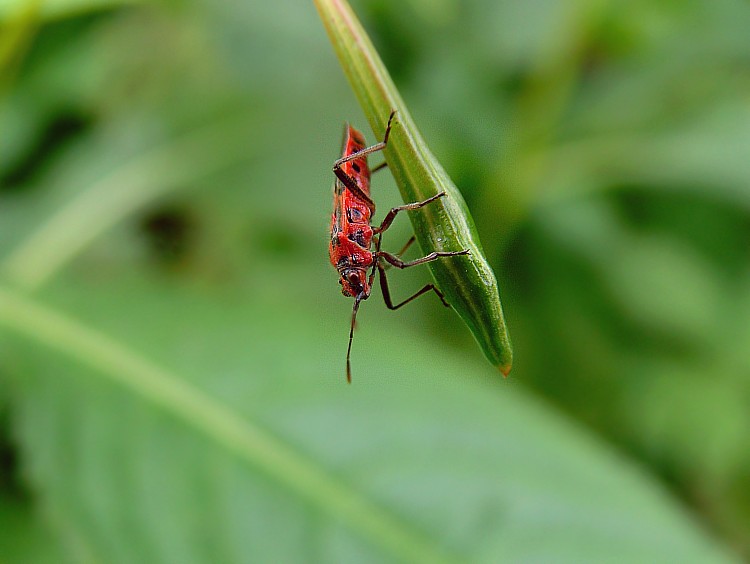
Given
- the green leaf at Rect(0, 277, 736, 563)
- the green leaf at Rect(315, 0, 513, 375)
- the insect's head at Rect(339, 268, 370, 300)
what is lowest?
the green leaf at Rect(0, 277, 736, 563)

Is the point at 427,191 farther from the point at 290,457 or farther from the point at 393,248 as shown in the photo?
the point at 393,248

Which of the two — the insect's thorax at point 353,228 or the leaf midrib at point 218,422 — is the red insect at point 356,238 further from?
the leaf midrib at point 218,422

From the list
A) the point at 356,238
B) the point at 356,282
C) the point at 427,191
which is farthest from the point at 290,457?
the point at 427,191

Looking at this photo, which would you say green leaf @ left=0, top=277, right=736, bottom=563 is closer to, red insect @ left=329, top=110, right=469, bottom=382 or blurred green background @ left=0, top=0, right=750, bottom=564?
blurred green background @ left=0, top=0, right=750, bottom=564

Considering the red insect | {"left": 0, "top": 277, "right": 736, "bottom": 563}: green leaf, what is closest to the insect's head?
the red insect

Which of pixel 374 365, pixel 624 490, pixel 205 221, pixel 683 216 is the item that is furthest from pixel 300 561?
pixel 683 216

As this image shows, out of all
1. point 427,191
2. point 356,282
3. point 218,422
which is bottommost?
point 218,422

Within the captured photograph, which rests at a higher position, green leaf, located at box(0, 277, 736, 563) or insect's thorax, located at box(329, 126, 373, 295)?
insect's thorax, located at box(329, 126, 373, 295)
